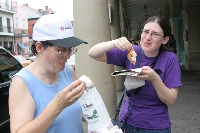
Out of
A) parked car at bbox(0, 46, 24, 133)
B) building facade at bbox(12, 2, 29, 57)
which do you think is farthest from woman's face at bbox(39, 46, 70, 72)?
building facade at bbox(12, 2, 29, 57)

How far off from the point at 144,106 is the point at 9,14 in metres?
57.5

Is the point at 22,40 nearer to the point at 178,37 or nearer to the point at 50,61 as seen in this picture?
the point at 178,37

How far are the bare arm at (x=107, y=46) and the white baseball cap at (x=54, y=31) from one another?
579 mm

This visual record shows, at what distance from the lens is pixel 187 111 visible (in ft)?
23.0

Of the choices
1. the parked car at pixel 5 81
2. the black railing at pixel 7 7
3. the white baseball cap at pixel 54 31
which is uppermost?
the black railing at pixel 7 7

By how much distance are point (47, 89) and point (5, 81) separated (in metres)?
3.36

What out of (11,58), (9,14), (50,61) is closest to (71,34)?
(50,61)

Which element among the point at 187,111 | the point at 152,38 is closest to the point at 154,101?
the point at 152,38

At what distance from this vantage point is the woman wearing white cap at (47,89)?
1.72m

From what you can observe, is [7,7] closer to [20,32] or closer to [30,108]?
[20,32]

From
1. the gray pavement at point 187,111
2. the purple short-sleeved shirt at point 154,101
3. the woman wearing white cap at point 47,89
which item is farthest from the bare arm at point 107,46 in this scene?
the gray pavement at point 187,111

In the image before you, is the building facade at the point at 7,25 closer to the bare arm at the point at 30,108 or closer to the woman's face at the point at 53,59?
the woman's face at the point at 53,59

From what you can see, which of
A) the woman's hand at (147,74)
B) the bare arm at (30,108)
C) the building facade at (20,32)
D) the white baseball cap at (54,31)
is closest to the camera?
the bare arm at (30,108)

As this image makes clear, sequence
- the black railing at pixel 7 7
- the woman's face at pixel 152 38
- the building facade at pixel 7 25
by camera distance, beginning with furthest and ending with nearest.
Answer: the black railing at pixel 7 7, the building facade at pixel 7 25, the woman's face at pixel 152 38
